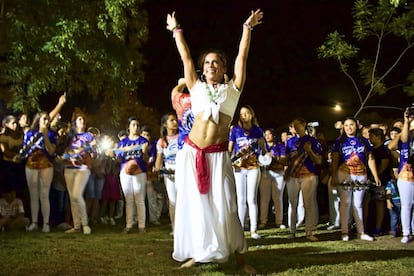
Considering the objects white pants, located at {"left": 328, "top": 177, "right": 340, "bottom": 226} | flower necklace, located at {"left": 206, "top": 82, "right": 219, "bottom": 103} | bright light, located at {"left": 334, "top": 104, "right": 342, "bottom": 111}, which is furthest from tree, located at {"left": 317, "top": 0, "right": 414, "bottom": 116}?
bright light, located at {"left": 334, "top": 104, "right": 342, "bottom": 111}

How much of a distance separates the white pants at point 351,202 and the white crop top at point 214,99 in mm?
3507

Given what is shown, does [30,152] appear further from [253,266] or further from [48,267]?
[253,266]

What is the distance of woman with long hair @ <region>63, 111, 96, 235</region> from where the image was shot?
884cm

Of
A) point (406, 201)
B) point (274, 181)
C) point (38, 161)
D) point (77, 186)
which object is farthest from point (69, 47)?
point (406, 201)

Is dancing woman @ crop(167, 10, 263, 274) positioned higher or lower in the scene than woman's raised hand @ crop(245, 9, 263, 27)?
lower

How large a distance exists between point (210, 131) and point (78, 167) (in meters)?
3.97

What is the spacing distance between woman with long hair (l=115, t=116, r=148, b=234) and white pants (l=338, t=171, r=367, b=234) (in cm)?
337

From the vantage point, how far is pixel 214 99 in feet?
18.3

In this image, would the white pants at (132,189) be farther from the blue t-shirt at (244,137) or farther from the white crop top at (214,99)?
the white crop top at (214,99)

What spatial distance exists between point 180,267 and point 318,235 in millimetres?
3817

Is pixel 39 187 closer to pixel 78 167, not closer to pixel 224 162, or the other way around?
pixel 78 167

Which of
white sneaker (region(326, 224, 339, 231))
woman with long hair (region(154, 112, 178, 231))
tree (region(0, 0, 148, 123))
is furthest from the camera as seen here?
tree (region(0, 0, 148, 123))

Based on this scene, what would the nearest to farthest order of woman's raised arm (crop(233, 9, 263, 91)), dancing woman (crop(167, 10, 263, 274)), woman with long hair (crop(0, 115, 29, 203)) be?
dancing woman (crop(167, 10, 263, 274)), woman's raised arm (crop(233, 9, 263, 91)), woman with long hair (crop(0, 115, 29, 203))

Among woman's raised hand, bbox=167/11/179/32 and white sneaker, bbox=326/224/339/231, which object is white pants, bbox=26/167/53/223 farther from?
white sneaker, bbox=326/224/339/231
